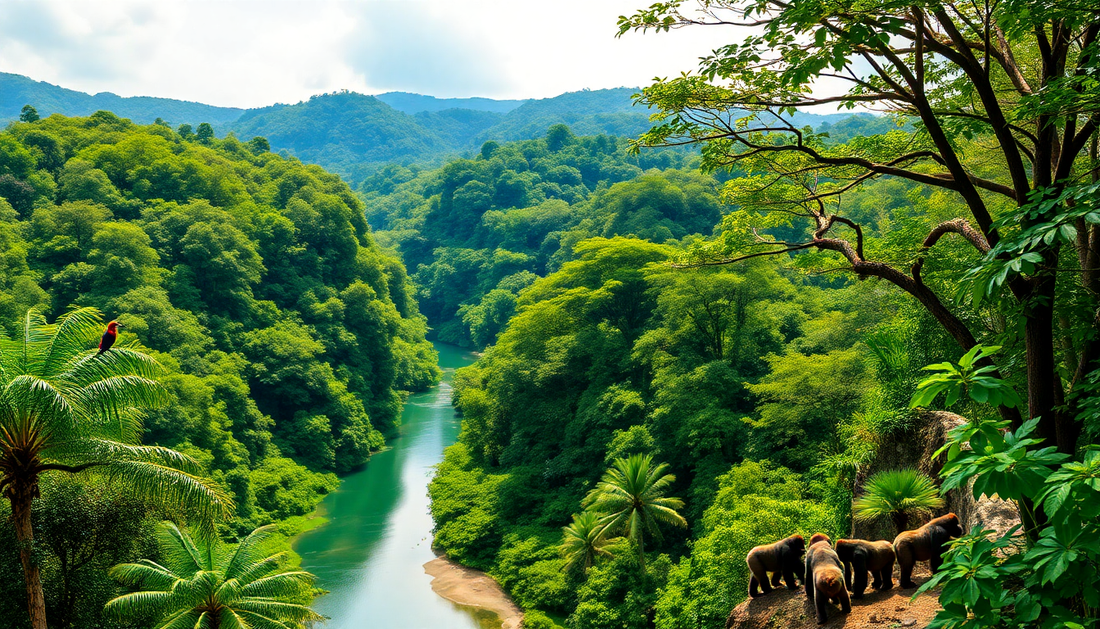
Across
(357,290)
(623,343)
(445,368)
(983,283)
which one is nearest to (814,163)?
(983,283)

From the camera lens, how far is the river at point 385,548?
861 inches

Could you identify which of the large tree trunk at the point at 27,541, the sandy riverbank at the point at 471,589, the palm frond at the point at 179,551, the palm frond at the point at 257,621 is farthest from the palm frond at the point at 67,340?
the sandy riverbank at the point at 471,589

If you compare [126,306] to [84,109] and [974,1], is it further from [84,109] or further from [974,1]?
[84,109]

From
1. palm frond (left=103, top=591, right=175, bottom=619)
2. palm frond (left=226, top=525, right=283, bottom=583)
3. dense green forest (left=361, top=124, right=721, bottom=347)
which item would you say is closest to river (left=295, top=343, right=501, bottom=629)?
palm frond (left=226, top=525, right=283, bottom=583)

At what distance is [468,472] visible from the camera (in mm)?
30984

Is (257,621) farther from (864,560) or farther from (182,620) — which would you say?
(864,560)

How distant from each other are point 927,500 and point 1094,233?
12.4ft

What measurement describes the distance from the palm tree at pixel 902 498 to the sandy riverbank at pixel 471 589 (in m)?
14.1

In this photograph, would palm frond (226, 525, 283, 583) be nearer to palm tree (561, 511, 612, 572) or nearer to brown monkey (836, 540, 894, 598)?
palm tree (561, 511, 612, 572)

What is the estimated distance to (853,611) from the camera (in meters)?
6.79

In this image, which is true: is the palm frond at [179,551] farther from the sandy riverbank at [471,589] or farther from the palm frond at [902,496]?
the palm frond at [902,496]

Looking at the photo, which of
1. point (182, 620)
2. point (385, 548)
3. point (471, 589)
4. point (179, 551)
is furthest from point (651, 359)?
point (182, 620)

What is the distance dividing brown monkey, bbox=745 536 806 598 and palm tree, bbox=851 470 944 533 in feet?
4.42

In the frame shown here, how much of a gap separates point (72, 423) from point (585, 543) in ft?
43.3
